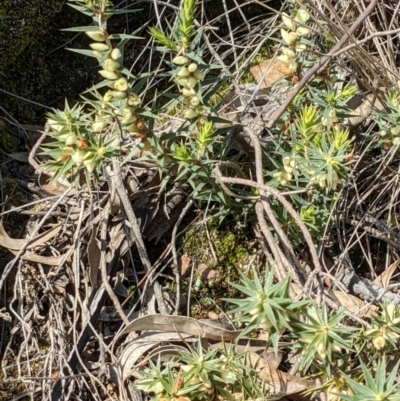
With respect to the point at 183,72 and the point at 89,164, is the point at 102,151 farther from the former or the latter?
the point at 183,72

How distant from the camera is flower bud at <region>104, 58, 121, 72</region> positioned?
1646 millimetres

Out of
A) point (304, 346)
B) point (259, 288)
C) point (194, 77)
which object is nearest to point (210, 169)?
point (194, 77)

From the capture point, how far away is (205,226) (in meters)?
2.26

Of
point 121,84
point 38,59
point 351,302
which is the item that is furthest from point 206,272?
point 38,59

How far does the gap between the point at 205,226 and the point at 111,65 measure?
0.79m

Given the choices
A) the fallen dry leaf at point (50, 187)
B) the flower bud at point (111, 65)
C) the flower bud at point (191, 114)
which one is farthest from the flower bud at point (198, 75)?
the fallen dry leaf at point (50, 187)

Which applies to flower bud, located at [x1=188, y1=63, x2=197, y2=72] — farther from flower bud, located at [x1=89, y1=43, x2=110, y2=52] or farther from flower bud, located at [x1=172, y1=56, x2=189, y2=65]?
flower bud, located at [x1=89, y1=43, x2=110, y2=52]

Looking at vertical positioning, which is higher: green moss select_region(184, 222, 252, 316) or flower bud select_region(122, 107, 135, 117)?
flower bud select_region(122, 107, 135, 117)

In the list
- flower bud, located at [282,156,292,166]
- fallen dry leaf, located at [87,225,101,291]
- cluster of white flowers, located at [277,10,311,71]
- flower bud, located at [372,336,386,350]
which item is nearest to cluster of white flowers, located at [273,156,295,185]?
flower bud, located at [282,156,292,166]

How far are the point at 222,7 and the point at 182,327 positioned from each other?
53.9 inches

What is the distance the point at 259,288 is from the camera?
159 centimetres

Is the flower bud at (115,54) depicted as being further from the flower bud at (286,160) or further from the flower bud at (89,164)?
the flower bud at (286,160)

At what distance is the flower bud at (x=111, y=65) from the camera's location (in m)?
1.65

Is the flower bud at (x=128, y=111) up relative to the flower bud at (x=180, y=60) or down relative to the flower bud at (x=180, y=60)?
down
